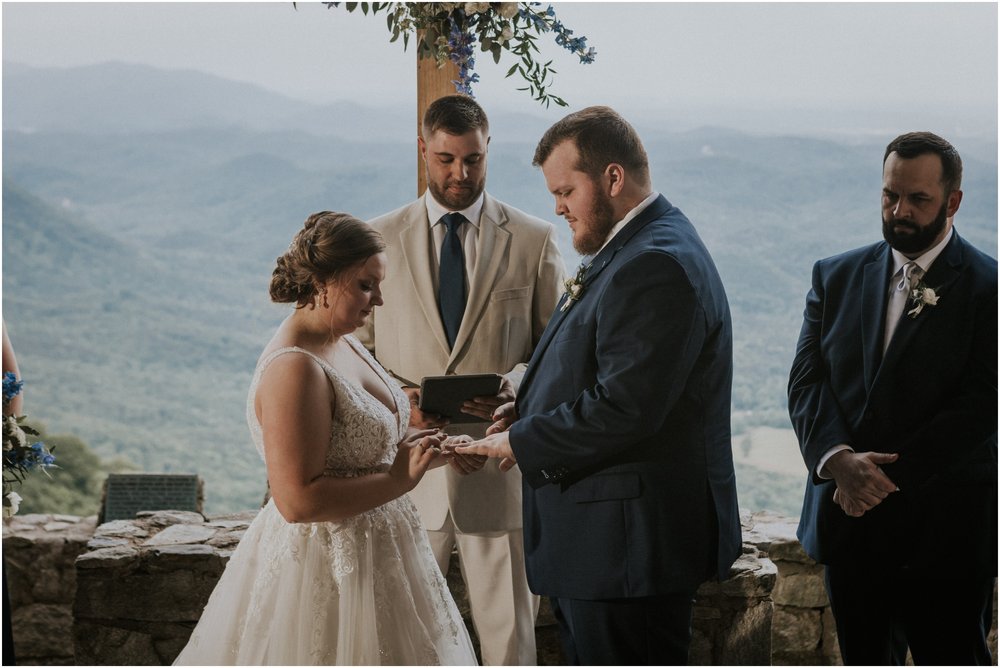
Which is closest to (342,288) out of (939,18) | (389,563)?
(389,563)

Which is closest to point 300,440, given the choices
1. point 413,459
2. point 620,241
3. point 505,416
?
point 413,459

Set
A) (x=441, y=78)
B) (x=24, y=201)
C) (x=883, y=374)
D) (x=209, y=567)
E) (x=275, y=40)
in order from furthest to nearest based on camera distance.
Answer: (x=24, y=201)
(x=275, y=40)
(x=209, y=567)
(x=441, y=78)
(x=883, y=374)

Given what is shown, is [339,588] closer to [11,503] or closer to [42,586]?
[11,503]

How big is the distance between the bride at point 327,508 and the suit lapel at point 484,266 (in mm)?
629

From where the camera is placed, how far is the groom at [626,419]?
2412 millimetres

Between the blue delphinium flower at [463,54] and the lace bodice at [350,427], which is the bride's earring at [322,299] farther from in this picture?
the blue delphinium flower at [463,54]

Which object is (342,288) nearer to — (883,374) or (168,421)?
(883,374)

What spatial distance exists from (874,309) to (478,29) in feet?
4.99

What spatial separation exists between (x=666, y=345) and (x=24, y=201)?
11.3 meters

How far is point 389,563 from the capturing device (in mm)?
2498

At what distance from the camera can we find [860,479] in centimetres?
283

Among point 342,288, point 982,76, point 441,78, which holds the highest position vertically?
point 982,76

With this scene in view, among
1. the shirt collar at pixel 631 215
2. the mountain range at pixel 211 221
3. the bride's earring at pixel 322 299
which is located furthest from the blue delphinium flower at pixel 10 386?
the mountain range at pixel 211 221

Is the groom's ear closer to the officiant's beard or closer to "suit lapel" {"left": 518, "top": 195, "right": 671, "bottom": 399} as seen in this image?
"suit lapel" {"left": 518, "top": 195, "right": 671, "bottom": 399}
